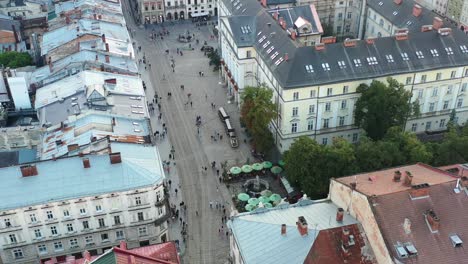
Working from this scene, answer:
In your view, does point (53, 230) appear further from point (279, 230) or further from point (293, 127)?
point (293, 127)

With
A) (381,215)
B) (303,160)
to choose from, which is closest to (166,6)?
(303,160)

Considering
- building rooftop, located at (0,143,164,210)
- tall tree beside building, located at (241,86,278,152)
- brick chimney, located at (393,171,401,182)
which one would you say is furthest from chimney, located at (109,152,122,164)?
brick chimney, located at (393,171,401,182)

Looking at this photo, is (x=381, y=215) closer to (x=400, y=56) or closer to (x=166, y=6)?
(x=400, y=56)

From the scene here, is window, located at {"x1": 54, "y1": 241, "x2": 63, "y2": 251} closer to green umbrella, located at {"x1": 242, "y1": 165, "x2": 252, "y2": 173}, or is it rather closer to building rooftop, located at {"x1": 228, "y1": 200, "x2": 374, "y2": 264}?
building rooftop, located at {"x1": 228, "y1": 200, "x2": 374, "y2": 264}

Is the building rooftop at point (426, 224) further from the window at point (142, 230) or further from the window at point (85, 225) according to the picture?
the window at point (85, 225)

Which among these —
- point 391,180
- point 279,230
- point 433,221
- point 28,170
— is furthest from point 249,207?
point 28,170
